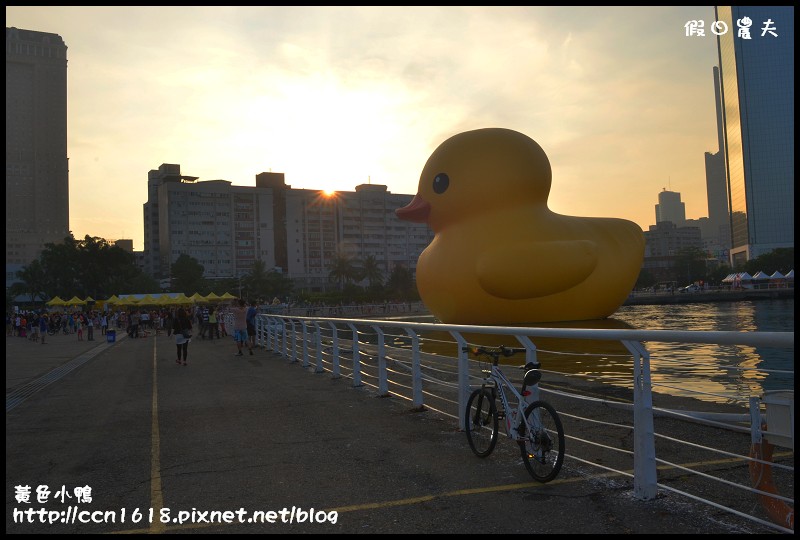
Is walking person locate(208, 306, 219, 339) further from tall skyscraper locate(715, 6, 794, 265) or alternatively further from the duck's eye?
tall skyscraper locate(715, 6, 794, 265)

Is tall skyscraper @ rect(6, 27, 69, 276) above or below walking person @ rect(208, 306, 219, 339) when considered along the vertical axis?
above

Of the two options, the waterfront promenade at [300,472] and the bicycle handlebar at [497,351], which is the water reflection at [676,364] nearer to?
the bicycle handlebar at [497,351]

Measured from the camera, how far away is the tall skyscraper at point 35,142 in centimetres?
18275

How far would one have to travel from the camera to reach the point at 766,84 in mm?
105000

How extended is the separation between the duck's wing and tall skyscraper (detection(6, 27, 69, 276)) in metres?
196

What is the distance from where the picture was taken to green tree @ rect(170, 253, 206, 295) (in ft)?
362

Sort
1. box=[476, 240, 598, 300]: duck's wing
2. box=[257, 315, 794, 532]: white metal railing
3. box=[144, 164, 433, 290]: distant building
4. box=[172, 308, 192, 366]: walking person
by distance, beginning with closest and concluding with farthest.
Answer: box=[257, 315, 794, 532]: white metal railing
box=[172, 308, 192, 366]: walking person
box=[476, 240, 598, 300]: duck's wing
box=[144, 164, 433, 290]: distant building

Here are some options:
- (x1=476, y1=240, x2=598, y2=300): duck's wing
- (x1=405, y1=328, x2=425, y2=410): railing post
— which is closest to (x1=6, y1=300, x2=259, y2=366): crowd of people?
(x1=476, y1=240, x2=598, y2=300): duck's wing

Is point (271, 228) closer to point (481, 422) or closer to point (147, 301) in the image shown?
point (147, 301)

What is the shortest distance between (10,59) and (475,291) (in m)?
202

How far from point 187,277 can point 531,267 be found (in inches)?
4003

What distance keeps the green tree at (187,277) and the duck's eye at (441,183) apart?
9758cm

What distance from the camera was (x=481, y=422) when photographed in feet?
20.6

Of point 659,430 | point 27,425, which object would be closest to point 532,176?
point 659,430
